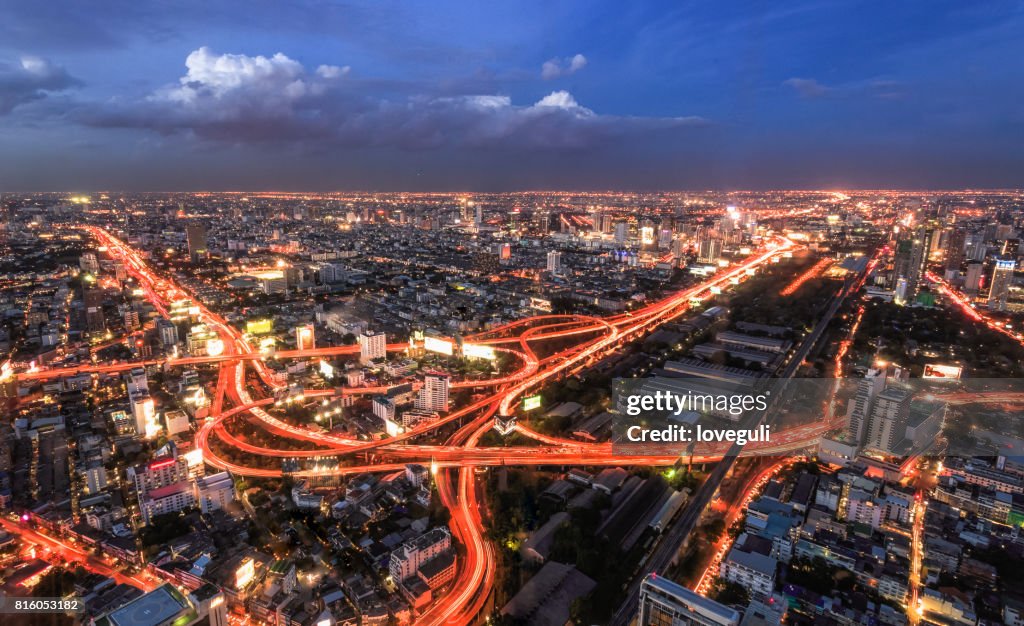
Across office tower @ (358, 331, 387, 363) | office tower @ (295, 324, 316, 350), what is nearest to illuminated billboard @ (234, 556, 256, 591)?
office tower @ (358, 331, 387, 363)

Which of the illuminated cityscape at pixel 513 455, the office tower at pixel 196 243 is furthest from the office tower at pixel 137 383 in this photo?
the office tower at pixel 196 243

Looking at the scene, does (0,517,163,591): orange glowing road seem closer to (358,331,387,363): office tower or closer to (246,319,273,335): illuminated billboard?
(358,331,387,363): office tower

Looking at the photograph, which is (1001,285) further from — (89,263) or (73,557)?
(89,263)

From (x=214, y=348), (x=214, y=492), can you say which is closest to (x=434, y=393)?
(x=214, y=492)

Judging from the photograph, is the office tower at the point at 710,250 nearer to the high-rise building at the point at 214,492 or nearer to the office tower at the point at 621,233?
the office tower at the point at 621,233

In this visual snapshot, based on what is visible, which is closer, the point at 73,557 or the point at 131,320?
the point at 73,557
